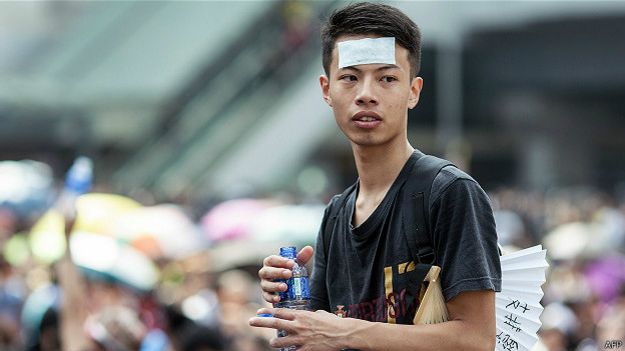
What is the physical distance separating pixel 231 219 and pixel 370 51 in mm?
14974

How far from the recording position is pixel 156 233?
44.8 ft

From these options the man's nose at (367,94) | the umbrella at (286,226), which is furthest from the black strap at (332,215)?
the umbrella at (286,226)

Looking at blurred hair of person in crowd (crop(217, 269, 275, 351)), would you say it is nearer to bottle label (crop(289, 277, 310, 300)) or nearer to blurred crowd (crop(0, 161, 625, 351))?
blurred crowd (crop(0, 161, 625, 351))

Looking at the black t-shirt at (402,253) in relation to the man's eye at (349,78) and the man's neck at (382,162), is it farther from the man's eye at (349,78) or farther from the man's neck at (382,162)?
the man's eye at (349,78)

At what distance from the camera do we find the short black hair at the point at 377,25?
154 inches

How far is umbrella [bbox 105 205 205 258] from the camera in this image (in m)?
13.0

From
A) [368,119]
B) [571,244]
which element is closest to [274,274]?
[368,119]

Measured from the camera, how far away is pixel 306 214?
18.3 m

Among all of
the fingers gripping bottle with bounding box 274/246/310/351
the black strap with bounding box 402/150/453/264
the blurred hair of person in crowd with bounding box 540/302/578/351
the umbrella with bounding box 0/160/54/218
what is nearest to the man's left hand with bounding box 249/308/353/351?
the fingers gripping bottle with bounding box 274/246/310/351

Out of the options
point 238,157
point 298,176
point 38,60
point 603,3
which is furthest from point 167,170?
point 603,3

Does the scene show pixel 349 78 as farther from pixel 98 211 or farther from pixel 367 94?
pixel 98 211

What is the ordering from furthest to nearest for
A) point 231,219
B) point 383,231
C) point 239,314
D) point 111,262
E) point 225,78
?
1. point 225,78
2. point 231,219
3. point 239,314
4. point 111,262
5. point 383,231

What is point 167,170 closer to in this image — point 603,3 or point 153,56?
point 153,56

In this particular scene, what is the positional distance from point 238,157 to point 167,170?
151 centimetres
